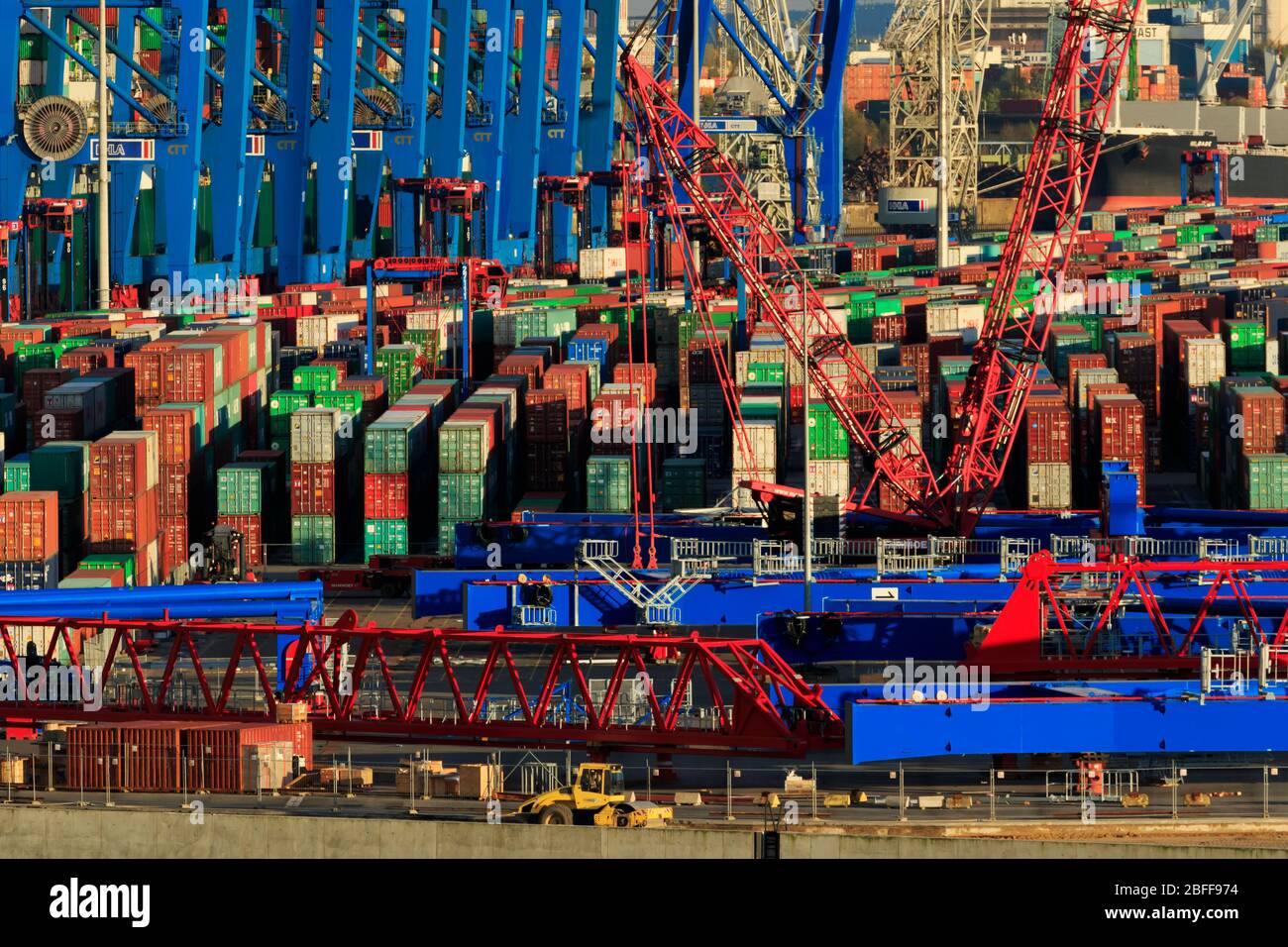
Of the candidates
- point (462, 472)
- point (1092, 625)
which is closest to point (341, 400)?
point (462, 472)

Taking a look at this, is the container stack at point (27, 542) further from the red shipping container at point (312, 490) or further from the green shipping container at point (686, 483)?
the green shipping container at point (686, 483)

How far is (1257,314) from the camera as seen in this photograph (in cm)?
10056

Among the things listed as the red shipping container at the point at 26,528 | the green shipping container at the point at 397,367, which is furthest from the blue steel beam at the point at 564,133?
the red shipping container at the point at 26,528

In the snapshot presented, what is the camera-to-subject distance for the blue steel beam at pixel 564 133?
15562 centimetres

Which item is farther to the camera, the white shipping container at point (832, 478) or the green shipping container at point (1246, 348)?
the green shipping container at point (1246, 348)

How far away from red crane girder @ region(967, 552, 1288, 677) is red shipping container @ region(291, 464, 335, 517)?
26.6 metres

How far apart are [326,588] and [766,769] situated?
2489 cm

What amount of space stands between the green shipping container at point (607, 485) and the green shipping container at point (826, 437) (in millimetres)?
5436

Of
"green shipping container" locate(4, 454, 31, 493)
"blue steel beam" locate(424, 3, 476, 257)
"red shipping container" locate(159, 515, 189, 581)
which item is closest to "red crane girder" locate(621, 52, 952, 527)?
"red shipping container" locate(159, 515, 189, 581)

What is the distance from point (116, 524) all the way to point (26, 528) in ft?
14.3

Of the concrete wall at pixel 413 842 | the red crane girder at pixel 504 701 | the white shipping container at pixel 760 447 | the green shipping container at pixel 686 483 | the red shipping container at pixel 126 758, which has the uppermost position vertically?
the white shipping container at pixel 760 447

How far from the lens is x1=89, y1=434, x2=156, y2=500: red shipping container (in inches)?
2862

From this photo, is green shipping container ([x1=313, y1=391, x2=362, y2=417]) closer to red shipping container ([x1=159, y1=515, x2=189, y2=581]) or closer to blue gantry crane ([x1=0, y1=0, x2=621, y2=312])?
red shipping container ([x1=159, y1=515, x2=189, y2=581])
